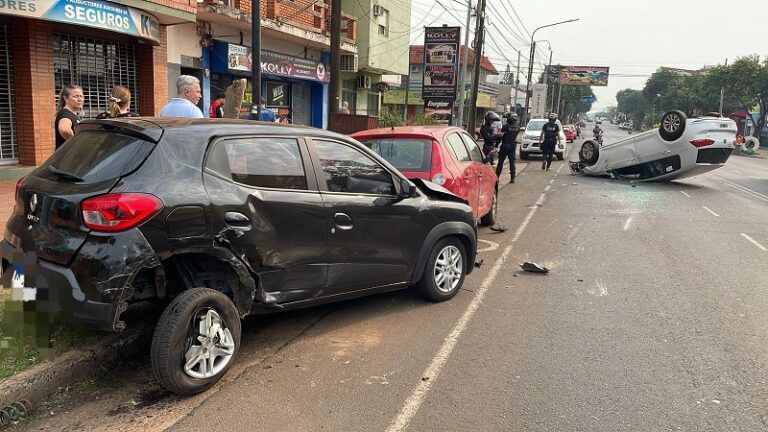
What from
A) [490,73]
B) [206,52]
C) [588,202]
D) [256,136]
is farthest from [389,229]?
[490,73]

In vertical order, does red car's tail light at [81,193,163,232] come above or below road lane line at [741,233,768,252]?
above

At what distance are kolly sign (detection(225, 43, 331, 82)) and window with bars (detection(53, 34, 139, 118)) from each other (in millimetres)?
2687

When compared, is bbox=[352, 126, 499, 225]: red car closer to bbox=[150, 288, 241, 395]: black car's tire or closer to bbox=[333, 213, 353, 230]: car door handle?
bbox=[333, 213, 353, 230]: car door handle

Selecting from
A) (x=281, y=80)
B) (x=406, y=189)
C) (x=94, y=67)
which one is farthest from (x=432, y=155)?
(x=281, y=80)

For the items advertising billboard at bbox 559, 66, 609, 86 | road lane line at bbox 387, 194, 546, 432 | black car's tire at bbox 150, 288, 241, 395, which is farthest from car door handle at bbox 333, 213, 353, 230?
advertising billboard at bbox 559, 66, 609, 86

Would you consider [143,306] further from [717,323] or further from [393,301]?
[717,323]

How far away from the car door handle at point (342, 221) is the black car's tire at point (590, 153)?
15.2m

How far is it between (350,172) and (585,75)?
74464mm

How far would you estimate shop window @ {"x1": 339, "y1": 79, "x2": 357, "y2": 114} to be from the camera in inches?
1007

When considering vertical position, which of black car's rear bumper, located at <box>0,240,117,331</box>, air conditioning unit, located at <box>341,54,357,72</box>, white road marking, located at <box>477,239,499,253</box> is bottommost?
white road marking, located at <box>477,239,499,253</box>

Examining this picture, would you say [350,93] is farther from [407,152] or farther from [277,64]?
[407,152]

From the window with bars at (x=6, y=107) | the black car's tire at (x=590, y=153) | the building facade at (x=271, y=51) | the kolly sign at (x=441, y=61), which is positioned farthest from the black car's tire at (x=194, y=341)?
the kolly sign at (x=441, y=61)

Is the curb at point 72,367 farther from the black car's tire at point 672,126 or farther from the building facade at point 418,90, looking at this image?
the building facade at point 418,90

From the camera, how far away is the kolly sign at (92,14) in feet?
29.5
